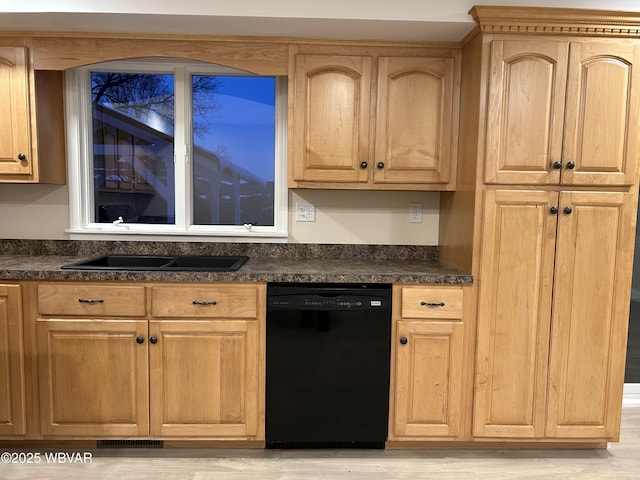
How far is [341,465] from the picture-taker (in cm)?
217

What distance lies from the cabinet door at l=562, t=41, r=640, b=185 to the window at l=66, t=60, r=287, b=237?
1.50 metres

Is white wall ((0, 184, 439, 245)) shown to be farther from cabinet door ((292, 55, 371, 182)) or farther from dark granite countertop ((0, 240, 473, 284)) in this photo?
cabinet door ((292, 55, 371, 182))

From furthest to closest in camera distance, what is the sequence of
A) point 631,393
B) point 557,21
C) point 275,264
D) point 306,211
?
point 631,393
point 306,211
point 275,264
point 557,21

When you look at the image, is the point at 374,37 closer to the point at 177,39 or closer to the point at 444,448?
the point at 177,39

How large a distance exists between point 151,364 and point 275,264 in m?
0.77

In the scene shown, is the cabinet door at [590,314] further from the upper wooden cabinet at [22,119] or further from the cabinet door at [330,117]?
the upper wooden cabinet at [22,119]

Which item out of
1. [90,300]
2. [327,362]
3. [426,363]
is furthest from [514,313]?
[90,300]

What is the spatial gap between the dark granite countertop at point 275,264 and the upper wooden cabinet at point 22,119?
1.48ft

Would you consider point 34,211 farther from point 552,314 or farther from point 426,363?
point 552,314

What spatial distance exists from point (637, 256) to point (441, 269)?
4.84 feet

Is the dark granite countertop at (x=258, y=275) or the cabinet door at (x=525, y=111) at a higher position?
the cabinet door at (x=525, y=111)

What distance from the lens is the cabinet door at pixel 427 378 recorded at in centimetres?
218

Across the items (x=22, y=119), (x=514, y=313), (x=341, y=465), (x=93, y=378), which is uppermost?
(x=22, y=119)

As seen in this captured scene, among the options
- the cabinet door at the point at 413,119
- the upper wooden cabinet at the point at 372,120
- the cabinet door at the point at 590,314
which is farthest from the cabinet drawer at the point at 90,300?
the cabinet door at the point at 590,314
